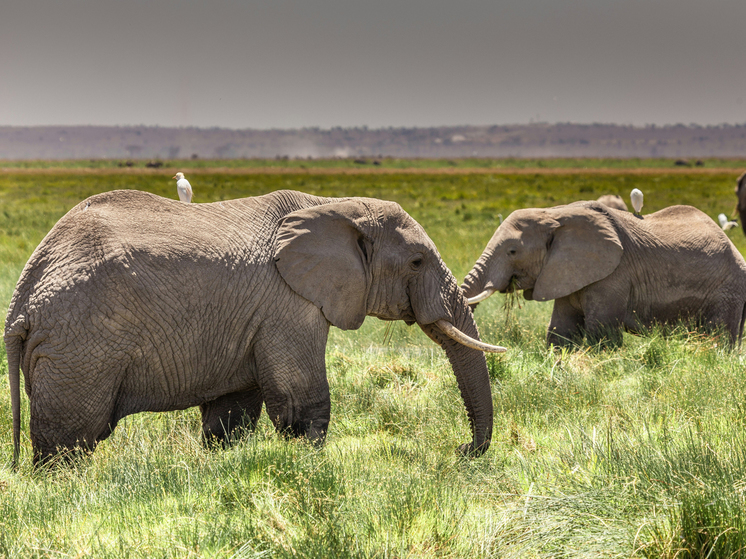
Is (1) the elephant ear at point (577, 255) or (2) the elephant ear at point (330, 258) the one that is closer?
(2) the elephant ear at point (330, 258)

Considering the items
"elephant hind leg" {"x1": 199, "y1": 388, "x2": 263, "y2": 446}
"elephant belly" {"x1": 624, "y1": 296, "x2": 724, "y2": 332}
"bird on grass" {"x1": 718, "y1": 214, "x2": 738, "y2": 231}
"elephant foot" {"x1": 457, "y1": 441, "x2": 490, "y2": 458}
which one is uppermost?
"bird on grass" {"x1": 718, "y1": 214, "x2": 738, "y2": 231}

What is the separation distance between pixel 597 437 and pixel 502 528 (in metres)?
1.34

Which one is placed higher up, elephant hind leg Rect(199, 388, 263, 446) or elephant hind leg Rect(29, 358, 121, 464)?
elephant hind leg Rect(29, 358, 121, 464)

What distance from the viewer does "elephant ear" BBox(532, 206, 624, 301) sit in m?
7.84

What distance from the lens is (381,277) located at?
4.95 metres

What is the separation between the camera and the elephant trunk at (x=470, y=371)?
509 cm

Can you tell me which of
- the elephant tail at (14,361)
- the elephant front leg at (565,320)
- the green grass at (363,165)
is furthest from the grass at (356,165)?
the elephant tail at (14,361)

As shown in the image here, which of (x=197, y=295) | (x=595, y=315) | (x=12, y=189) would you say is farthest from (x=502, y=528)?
(x=12, y=189)

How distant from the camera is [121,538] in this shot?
3.05m

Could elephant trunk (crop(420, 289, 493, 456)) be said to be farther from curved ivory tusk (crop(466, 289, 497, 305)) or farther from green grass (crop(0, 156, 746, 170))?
green grass (crop(0, 156, 746, 170))

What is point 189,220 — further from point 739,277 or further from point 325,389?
point 739,277

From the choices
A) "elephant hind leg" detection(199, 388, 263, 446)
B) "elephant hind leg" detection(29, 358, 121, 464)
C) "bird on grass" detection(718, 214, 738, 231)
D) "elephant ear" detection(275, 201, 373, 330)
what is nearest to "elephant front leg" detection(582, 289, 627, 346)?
"elephant ear" detection(275, 201, 373, 330)

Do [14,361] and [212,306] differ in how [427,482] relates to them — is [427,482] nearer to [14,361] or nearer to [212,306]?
[212,306]

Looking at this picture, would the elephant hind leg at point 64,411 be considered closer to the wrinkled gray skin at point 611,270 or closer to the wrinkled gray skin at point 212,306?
the wrinkled gray skin at point 212,306
